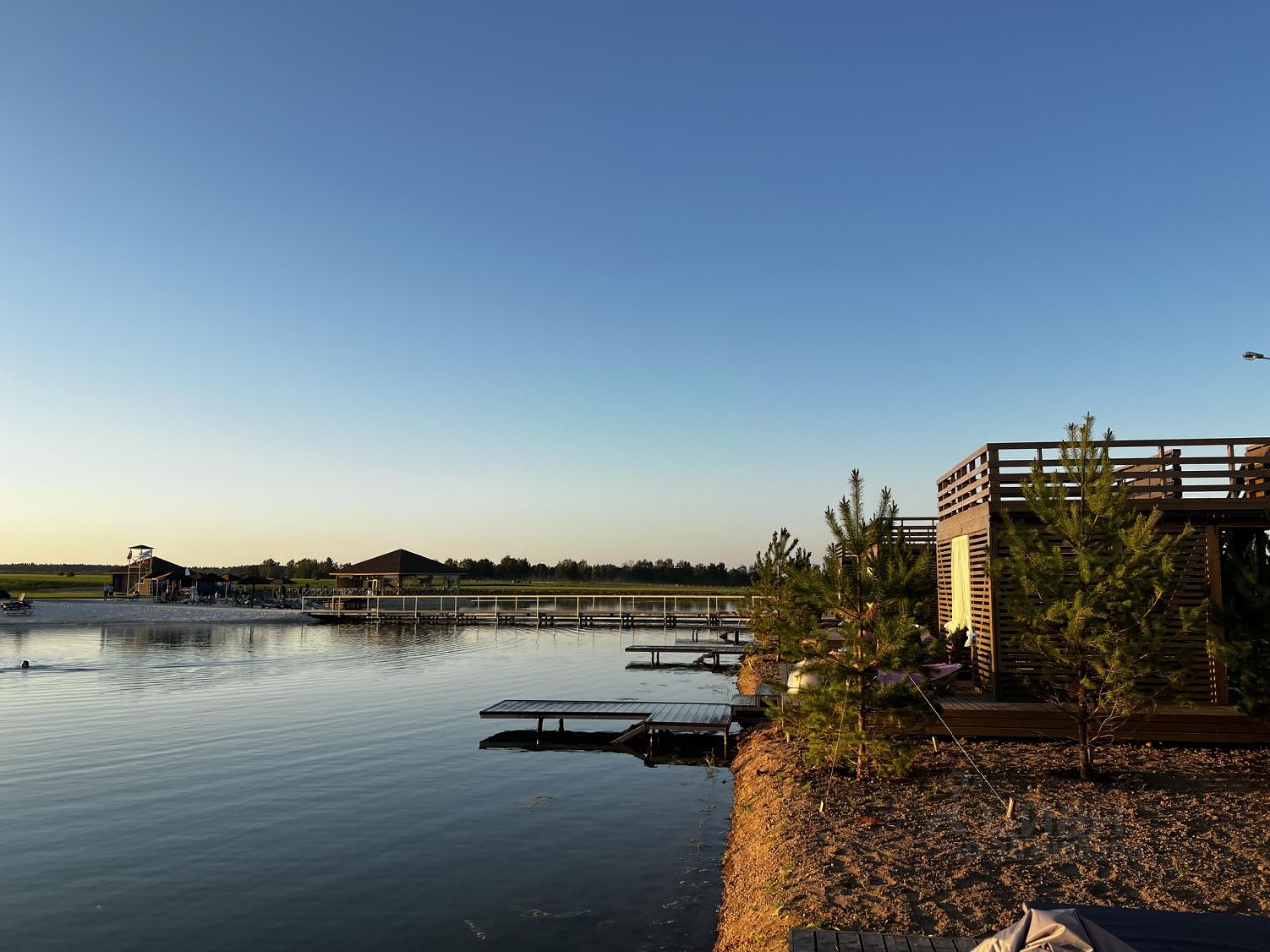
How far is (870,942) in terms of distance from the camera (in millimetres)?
6375

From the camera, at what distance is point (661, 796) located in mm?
14789

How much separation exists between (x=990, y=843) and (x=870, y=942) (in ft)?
11.2

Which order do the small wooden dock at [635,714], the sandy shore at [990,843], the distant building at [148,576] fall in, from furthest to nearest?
1. the distant building at [148,576]
2. the small wooden dock at [635,714]
3. the sandy shore at [990,843]

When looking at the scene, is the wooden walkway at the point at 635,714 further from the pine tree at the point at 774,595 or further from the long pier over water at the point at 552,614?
the long pier over water at the point at 552,614

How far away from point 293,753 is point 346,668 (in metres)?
15.8

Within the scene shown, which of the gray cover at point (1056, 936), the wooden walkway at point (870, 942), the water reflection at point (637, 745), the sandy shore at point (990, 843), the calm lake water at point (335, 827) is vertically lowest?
the water reflection at point (637, 745)

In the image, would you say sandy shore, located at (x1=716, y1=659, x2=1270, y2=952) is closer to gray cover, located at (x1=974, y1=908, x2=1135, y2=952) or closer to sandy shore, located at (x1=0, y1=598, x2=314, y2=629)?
gray cover, located at (x1=974, y1=908, x2=1135, y2=952)

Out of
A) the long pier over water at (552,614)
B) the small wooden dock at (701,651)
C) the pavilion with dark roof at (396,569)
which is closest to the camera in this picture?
the small wooden dock at (701,651)

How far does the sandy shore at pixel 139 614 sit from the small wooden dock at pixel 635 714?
1721 inches

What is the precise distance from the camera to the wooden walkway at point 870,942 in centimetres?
624

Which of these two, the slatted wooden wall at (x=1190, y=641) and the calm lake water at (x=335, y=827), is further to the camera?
the slatted wooden wall at (x=1190, y=641)

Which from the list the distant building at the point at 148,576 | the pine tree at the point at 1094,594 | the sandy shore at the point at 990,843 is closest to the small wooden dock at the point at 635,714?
the sandy shore at the point at 990,843

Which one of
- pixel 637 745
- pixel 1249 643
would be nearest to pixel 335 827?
pixel 637 745

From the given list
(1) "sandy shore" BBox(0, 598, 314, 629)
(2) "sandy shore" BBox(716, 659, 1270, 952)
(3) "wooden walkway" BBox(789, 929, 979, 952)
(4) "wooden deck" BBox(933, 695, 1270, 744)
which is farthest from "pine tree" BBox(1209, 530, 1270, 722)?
(1) "sandy shore" BBox(0, 598, 314, 629)
